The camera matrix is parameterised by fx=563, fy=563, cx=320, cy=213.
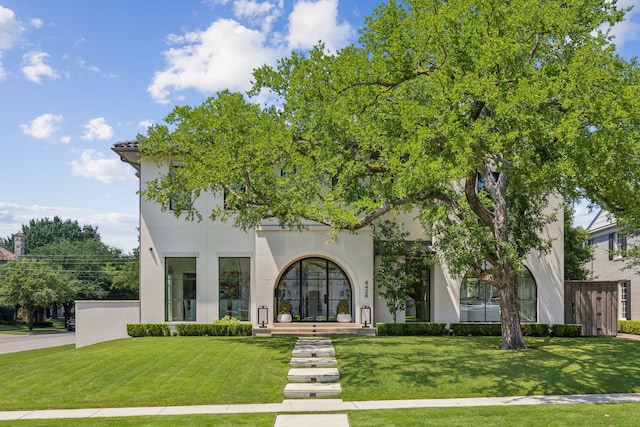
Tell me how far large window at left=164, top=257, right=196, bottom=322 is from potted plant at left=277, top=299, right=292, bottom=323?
3795mm

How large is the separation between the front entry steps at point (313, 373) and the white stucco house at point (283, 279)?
530cm

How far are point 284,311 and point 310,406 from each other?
477 inches

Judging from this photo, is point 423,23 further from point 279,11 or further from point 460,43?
point 279,11

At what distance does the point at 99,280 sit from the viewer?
6756 cm

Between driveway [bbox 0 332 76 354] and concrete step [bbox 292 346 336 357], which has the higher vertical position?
concrete step [bbox 292 346 336 357]

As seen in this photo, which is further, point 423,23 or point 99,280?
point 99,280

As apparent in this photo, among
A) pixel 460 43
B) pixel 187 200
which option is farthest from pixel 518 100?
pixel 187 200

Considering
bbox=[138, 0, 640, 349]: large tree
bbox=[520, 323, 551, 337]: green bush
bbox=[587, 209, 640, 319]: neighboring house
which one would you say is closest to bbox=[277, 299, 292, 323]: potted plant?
bbox=[138, 0, 640, 349]: large tree

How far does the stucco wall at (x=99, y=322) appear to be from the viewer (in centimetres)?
2392

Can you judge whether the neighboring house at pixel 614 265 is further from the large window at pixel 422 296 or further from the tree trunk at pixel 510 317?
the tree trunk at pixel 510 317

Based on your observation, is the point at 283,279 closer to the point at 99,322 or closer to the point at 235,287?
the point at 235,287

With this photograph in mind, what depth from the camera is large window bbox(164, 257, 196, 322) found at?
24.1m

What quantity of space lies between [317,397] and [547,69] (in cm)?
907

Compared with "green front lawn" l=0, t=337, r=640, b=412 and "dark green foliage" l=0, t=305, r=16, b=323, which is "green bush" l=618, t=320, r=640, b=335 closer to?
"green front lawn" l=0, t=337, r=640, b=412
